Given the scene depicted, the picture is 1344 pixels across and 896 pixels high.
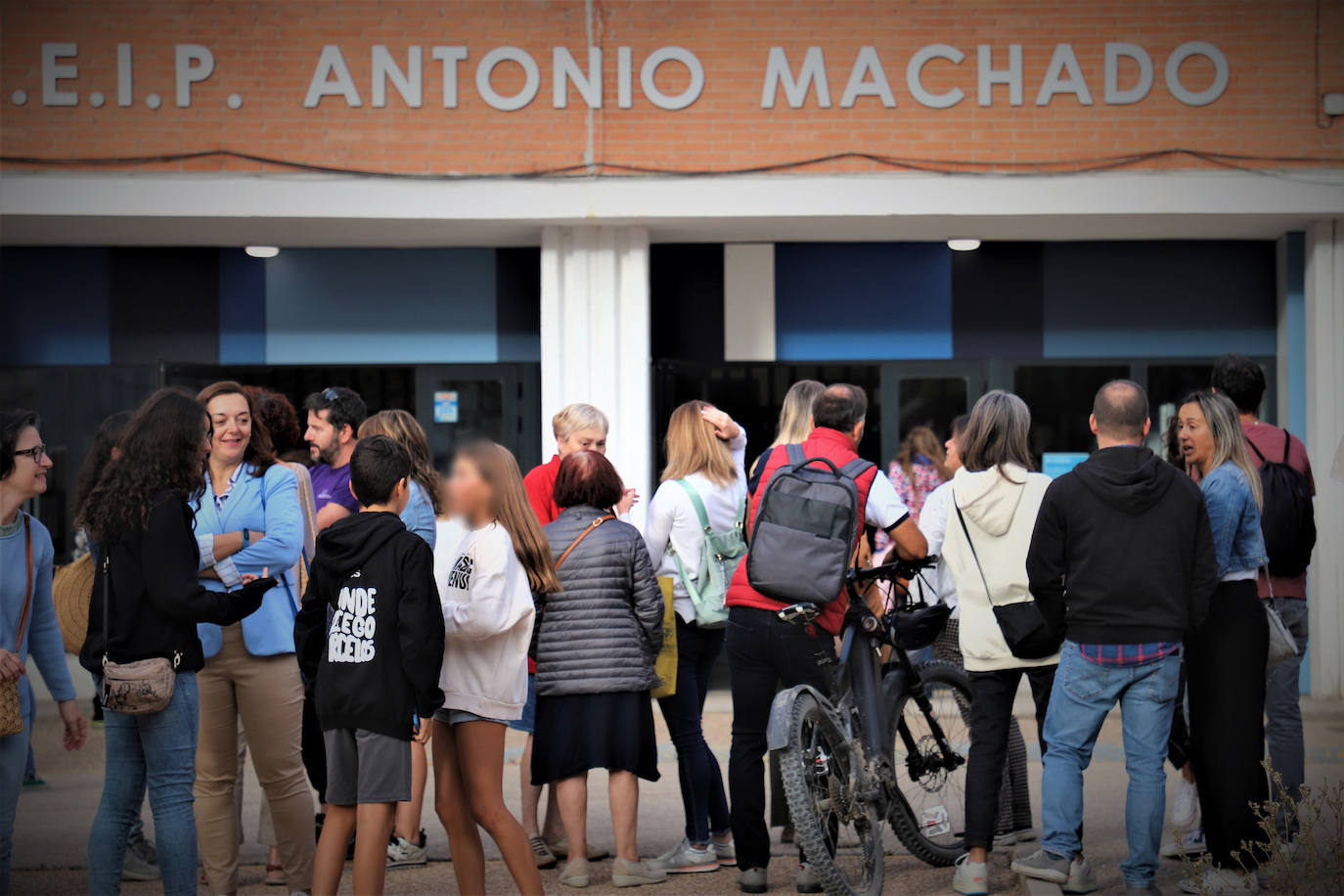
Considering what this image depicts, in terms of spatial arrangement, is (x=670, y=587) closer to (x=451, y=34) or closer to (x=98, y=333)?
(x=451, y=34)

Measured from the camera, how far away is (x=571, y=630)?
5.26 meters

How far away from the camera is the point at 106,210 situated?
9375mm

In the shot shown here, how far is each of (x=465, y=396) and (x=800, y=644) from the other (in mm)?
5955

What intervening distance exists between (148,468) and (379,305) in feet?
20.8

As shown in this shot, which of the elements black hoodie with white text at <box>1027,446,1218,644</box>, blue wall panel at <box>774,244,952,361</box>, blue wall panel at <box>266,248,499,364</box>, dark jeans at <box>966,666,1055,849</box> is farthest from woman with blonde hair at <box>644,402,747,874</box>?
blue wall panel at <box>266,248,499,364</box>

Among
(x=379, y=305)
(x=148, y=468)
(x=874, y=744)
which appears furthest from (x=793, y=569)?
(x=379, y=305)

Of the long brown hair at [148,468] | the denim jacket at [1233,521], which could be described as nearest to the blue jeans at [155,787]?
the long brown hair at [148,468]

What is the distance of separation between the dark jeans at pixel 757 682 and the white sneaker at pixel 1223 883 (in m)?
1.52

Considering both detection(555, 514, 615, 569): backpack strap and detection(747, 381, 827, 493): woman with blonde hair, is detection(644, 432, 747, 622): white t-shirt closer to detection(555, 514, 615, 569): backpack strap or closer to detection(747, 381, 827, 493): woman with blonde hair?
detection(747, 381, 827, 493): woman with blonde hair

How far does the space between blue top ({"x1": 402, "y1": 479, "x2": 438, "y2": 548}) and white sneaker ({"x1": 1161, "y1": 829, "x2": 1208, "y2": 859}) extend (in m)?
3.45

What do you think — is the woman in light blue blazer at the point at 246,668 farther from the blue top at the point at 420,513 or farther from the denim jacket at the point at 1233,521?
the denim jacket at the point at 1233,521

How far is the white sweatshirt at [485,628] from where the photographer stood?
4.59 m

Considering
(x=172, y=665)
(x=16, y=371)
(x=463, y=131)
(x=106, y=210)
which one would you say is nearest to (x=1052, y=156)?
(x=463, y=131)

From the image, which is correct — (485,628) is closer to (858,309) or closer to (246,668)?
(246,668)
